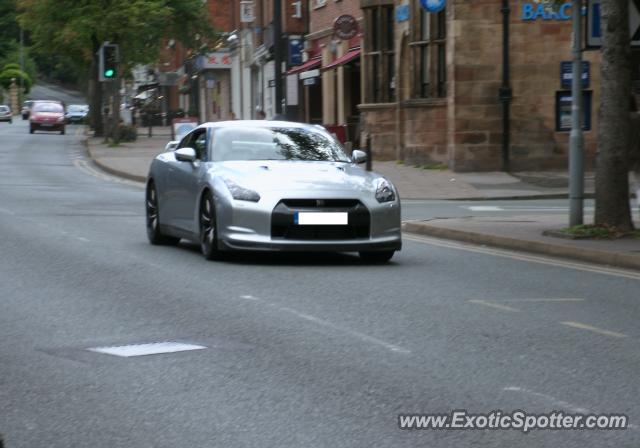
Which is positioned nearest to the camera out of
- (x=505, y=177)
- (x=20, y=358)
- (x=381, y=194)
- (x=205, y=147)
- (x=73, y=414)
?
(x=73, y=414)

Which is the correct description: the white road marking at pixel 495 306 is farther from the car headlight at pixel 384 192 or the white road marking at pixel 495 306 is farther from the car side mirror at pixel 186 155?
the car side mirror at pixel 186 155

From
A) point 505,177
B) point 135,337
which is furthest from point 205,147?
point 505,177

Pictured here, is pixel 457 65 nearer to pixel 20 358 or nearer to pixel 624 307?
pixel 624 307

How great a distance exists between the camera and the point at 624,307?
10617 millimetres

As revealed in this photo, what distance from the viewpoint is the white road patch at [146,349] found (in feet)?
27.0

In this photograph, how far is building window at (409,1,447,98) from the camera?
3425cm

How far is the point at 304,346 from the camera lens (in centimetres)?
848

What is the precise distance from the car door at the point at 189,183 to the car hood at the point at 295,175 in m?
0.35

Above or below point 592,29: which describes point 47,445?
below

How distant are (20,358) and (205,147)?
6.87 m

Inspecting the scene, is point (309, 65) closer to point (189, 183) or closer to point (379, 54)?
point (379, 54)

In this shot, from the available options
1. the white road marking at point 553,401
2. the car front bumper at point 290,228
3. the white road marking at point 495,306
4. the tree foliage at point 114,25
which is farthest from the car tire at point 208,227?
the tree foliage at point 114,25

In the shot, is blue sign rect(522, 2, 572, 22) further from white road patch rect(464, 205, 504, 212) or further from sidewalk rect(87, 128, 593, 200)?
white road patch rect(464, 205, 504, 212)

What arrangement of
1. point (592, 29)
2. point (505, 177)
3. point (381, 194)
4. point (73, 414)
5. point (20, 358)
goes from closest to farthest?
point (73, 414), point (20, 358), point (381, 194), point (592, 29), point (505, 177)
